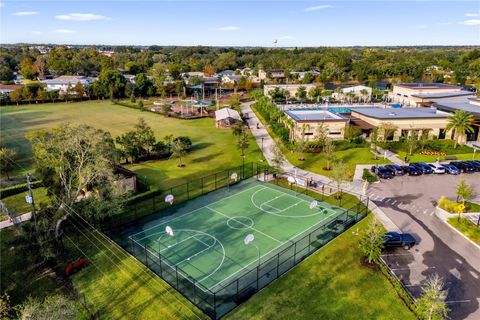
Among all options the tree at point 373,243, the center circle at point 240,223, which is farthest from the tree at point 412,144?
the center circle at point 240,223

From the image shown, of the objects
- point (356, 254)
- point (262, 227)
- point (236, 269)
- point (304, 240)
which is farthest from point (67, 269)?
point (356, 254)

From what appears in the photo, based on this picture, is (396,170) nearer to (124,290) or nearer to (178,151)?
(178,151)

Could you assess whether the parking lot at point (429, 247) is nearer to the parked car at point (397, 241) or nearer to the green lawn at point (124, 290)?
the parked car at point (397, 241)

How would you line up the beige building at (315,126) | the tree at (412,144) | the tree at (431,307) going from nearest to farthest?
1. the tree at (431,307)
2. the tree at (412,144)
3. the beige building at (315,126)

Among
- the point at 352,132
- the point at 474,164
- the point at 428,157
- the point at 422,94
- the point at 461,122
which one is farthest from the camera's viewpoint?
the point at 422,94

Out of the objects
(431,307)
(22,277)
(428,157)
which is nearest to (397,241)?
(431,307)

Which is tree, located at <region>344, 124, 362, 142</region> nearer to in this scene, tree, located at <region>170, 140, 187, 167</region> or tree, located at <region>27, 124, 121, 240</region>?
tree, located at <region>170, 140, 187, 167</region>

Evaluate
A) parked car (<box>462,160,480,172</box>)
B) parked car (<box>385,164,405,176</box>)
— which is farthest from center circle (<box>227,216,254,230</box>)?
parked car (<box>462,160,480,172</box>)
